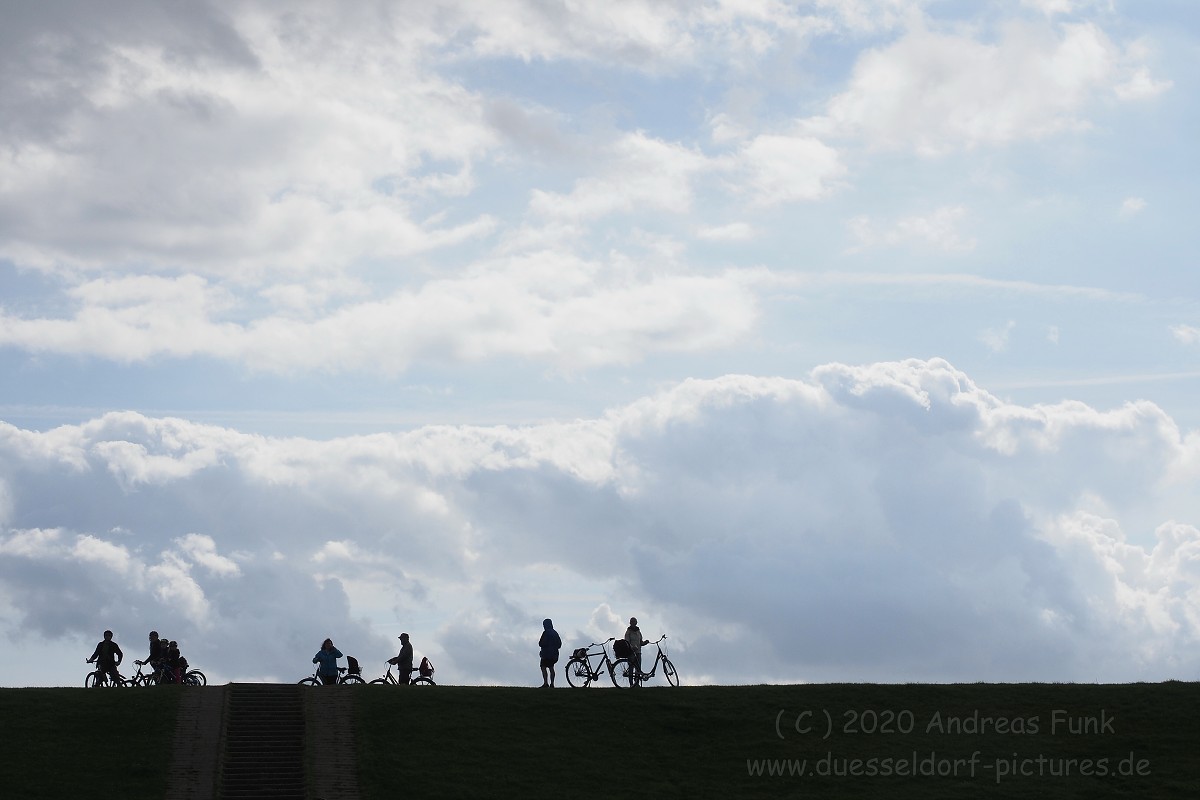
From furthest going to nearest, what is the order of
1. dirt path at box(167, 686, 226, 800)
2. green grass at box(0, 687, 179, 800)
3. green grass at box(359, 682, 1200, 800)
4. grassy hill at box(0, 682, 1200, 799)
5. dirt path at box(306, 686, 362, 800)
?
green grass at box(359, 682, 1200, 800), grassy hill at box(0, 682, 1200, 799), dirt path at box(306, 686, 362, 800), dirt path at box(167, 686, 226, 800), green grass at box(0, 687, 179, 800)

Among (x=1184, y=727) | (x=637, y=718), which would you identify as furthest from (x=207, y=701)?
(x=1184, y=727)

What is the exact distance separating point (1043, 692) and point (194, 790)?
24.8 metres

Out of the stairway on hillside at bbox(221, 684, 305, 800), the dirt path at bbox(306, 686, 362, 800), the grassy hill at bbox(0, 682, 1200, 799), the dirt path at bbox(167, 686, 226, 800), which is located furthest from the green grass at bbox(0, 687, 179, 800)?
the dirt path at bbox(306, 686, 362, 800)

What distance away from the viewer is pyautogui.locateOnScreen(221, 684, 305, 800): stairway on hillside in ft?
111

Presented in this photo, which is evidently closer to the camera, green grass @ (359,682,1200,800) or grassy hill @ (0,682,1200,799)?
grassy hill @ (0,682,1200,799)

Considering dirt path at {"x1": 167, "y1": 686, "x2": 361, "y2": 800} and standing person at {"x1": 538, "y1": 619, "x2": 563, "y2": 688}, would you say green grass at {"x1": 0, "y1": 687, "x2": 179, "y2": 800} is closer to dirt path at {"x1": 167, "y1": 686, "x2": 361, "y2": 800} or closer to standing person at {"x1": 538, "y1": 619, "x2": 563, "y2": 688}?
dirt path at {"x1": 167, "y1": 686, "x2": 361, "y2": 800}

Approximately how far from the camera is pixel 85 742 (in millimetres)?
35938

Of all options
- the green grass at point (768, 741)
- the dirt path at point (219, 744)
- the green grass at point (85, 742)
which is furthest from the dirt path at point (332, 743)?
the green grass at point (85, 742)

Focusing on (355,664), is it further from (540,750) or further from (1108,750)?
(1108,750)

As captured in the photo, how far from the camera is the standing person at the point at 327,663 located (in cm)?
4238

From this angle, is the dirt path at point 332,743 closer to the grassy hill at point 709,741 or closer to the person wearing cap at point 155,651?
the grassy hill at point 709,741

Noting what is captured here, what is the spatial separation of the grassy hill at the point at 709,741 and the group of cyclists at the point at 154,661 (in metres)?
3.22

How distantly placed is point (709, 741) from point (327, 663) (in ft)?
40.9

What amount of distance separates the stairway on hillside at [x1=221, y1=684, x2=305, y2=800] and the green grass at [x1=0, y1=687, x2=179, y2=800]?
164 cm
